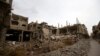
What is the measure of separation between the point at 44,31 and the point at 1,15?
2241 centimetres

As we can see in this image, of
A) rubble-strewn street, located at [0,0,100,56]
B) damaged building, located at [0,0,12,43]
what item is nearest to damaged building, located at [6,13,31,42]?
rubble-strewn street, located at [0,0,100,56]

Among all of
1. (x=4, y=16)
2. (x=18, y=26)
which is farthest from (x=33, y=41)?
(x=4, y=16)

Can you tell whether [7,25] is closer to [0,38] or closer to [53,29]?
[0,38]

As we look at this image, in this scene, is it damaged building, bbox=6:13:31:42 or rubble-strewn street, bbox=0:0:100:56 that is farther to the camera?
damaged building, bbox=6:13:31:42

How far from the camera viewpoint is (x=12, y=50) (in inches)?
438

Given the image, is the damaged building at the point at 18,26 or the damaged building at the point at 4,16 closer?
the damaged building at the point at 4,16

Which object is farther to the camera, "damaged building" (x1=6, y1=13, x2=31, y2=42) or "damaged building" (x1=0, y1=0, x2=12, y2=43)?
"damaged building" (x1=6, y1=13, x2=31, y2=42)

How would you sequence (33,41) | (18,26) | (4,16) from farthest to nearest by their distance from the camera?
(18,26), (33,41), (4,16)

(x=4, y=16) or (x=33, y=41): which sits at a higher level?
(x=4, y=16)

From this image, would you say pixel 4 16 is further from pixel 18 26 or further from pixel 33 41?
pixel 18 26

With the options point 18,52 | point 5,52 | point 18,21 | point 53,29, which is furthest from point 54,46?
point 53,29

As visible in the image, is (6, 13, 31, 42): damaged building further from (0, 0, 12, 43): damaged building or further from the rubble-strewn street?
(0, 0, 12, 43): damaged building

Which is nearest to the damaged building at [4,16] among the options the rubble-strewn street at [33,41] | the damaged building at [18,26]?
the rubble-strewn street at [33,41]

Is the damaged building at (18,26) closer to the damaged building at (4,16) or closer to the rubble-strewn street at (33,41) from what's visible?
the rubble-strewn street at (33,41)
